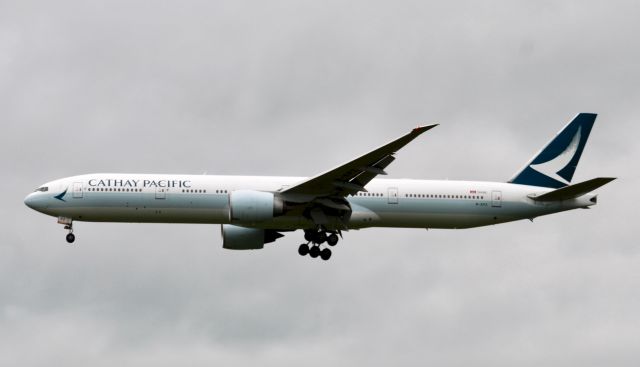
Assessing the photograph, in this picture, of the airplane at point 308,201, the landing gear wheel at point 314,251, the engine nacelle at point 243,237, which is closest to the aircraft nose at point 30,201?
the airplane at point 308,201

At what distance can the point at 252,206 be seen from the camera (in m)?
56.3

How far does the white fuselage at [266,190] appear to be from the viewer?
189 feet

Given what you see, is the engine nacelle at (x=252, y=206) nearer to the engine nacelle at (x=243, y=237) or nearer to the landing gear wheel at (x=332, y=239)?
the landing gear wheel at (x=332, y=239)

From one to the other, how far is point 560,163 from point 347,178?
12.2 metres

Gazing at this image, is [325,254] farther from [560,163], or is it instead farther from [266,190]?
[560,163]

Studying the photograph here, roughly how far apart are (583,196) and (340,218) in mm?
11087

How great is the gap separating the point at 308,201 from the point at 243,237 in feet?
18.3

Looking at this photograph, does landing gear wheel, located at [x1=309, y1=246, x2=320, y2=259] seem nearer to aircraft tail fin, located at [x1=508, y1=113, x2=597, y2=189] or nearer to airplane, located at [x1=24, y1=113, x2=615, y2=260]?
airplane, located at [x1=24, y1=113, x2=615, y2=260]

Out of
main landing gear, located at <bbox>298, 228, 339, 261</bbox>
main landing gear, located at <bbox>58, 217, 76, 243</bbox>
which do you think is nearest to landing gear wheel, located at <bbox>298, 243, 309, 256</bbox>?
main landing gear, located at <bbox>298, 228, 339, 261</bbox>

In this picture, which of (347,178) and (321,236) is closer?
(347,178)

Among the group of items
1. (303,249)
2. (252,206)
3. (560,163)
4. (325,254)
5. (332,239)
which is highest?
(560,163)

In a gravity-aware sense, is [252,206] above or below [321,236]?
above

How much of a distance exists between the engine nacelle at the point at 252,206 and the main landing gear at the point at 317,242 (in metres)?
2.88

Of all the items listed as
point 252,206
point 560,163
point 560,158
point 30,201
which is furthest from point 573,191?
point 30,201
